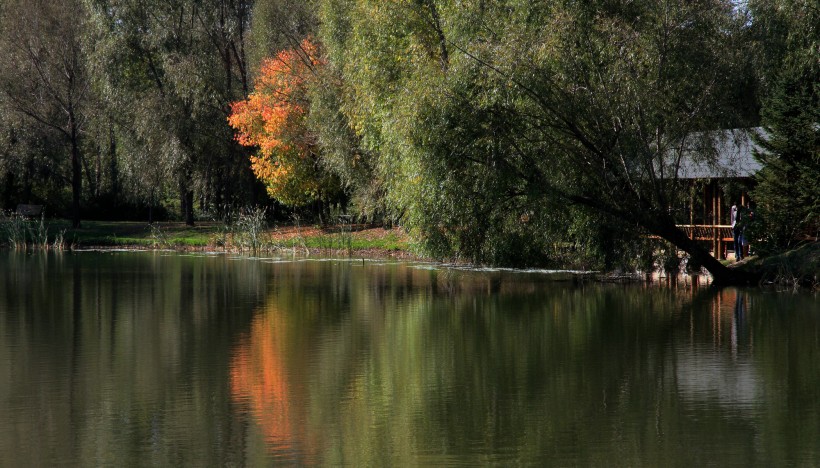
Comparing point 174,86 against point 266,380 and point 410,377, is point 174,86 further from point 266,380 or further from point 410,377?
point 410,377

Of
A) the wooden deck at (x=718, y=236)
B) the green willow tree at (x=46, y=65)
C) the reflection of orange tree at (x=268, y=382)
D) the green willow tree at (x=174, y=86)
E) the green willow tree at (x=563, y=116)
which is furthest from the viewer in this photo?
the green willow tree at (x=46, y=65)

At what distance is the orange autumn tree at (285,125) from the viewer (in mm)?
42625

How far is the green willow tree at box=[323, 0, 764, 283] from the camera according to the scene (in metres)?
22.9

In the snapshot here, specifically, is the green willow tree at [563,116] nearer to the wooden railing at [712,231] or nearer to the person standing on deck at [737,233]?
the person standing on deck at [737,233]

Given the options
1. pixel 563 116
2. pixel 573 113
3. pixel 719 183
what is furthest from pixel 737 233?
pixel 563 116

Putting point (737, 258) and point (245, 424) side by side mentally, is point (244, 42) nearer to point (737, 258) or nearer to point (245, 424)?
point (737, 258)

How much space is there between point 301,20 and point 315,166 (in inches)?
244

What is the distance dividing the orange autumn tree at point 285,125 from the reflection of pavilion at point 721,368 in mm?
26323

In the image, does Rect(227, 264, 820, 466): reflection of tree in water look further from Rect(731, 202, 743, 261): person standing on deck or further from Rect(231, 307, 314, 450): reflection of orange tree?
Rect(731, 202, 743, 261): person standing on deck

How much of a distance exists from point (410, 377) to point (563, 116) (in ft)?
37.0

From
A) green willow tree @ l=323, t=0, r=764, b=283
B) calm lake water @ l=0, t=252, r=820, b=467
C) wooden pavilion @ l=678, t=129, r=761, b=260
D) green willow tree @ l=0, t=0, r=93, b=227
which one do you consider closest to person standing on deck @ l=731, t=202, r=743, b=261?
wooden pavilion @ l=678, t=129, r=761, b=260

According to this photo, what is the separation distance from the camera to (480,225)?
25109 millimetres

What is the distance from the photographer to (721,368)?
13875 millimetres

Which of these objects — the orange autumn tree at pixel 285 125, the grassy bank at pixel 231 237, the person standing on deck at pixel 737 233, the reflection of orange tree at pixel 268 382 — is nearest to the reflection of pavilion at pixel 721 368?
the reflection of orange tree at pixel 268 382
